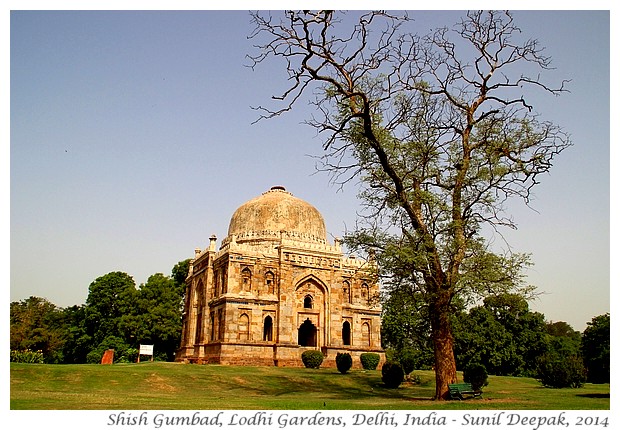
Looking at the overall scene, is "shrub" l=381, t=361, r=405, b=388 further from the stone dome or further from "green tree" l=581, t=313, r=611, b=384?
the stone dome

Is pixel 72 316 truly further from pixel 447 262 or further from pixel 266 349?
pixel 447 262

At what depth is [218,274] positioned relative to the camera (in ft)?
116

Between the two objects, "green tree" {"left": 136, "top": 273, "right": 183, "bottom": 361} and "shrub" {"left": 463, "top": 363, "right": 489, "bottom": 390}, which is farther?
"green tree" {"left": 136, "top": 273, "right": 183, "bottom": 361}

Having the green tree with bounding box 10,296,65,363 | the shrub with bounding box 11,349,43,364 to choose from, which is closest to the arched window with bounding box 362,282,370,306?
the shrub with bounding box 11,349,43,364

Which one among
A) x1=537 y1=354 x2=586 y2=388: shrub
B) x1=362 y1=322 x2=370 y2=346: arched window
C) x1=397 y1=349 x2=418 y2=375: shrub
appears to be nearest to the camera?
x1=537 y1=354 x2=586 y2=388: shrub

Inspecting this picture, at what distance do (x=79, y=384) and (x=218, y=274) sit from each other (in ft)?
49.6

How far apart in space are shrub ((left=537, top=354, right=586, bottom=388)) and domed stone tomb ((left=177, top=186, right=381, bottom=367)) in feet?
36.7

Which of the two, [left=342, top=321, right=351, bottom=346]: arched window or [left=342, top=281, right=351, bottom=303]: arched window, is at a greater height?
[left=342, top=281, right=351, bottom=303]: arched window

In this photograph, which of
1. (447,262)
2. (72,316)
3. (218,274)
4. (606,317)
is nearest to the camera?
(447,262)

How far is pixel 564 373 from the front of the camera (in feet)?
75.6

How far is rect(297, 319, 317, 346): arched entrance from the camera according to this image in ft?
116

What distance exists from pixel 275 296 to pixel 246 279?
2097 mm

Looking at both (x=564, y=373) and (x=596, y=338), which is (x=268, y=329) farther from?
(x=596, y=338)

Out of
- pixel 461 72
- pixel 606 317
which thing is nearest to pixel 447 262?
pixel 461 72
